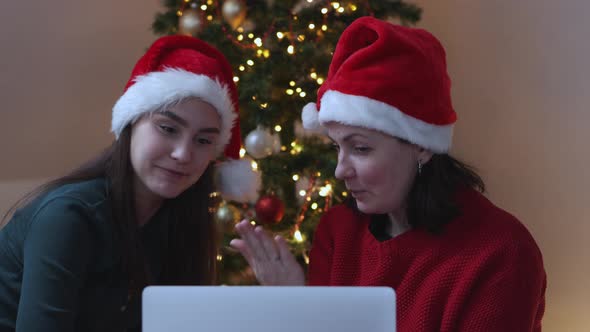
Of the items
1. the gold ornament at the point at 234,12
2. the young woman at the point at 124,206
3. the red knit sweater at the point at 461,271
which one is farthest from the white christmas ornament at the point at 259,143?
the red knit sweater at the point at 461,271

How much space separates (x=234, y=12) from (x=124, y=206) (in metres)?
1.03

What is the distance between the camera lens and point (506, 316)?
4.32 feet

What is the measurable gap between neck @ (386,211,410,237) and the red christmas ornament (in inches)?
31.0

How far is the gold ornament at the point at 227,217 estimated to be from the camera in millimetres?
2314

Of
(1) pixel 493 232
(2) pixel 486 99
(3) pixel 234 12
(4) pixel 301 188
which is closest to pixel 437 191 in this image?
(1) pixel 493 232

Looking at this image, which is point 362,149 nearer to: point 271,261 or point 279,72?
point 271,261

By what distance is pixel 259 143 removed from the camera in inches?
88.4

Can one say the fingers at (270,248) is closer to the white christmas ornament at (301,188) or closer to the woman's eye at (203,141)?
the woman's eye at (203,141)

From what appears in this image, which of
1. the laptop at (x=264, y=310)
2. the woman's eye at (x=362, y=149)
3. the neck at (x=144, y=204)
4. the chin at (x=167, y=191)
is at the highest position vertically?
the woman's eye at (x=362, y=149)

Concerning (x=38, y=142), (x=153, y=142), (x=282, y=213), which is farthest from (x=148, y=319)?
(x=38, y=142)

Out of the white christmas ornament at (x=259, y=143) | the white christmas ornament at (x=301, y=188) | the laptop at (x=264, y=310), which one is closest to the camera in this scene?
the laptop at (x=264, y=310)

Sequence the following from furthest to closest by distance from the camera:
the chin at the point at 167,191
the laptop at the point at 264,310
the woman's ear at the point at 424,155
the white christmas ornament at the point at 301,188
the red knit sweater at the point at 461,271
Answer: the white christmas ornament at the point at 301,188 → the chin at the point at 167,191 → the woman's ear at the point at 424,155 → the red knit sweater at the point at 461,271 → the laptop at the point at 264,310

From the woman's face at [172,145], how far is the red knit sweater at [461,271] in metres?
0.37

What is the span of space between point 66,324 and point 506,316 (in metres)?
0.85
